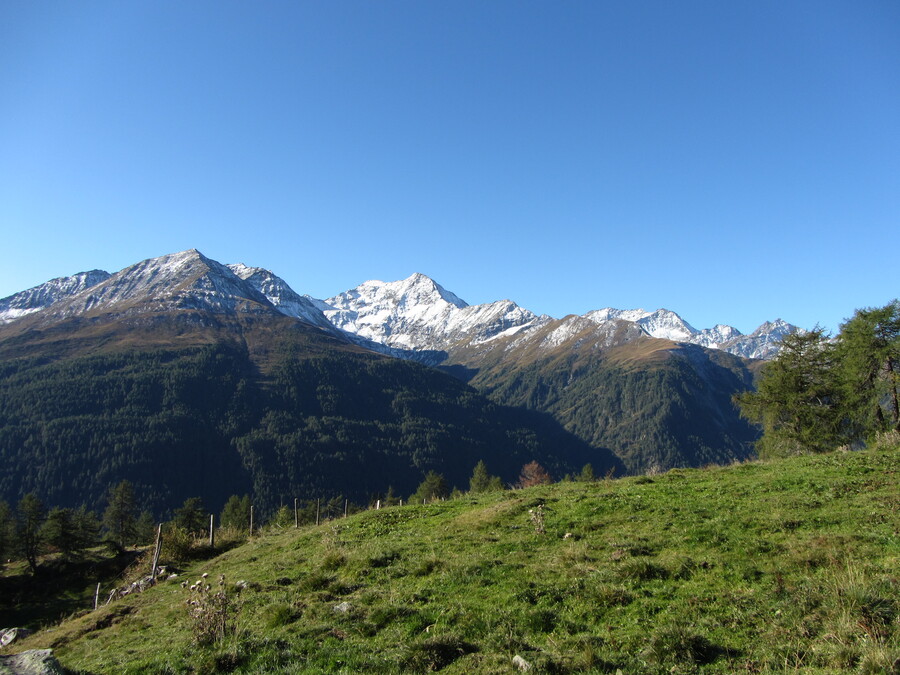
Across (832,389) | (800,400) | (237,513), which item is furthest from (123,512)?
(832,389)

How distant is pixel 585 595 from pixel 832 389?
46.6 m

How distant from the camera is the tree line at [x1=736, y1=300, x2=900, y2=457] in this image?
134 feet

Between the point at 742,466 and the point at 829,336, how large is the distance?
97.0 feet

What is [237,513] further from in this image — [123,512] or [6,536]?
A: [6,536]

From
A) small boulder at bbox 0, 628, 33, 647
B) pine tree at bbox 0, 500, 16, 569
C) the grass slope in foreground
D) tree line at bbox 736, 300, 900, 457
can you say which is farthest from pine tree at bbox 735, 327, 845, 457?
pine tree at bbox 0, 500, 16, 569

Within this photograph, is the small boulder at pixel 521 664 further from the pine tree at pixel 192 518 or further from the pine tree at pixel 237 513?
the pine tree at pixel 237 513

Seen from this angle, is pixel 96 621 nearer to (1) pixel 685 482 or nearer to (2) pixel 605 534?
(2) pixel 605 534

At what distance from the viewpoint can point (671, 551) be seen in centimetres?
1566

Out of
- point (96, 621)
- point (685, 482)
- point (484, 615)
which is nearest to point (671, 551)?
point (484, 615)

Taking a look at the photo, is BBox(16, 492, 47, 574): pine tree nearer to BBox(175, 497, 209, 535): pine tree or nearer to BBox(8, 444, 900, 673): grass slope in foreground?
BBox(175, 497, 209, 535): pine tree

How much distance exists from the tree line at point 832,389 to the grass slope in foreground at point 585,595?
22635 mm

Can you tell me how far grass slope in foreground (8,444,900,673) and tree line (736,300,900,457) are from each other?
2263cm

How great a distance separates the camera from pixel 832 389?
4619cm

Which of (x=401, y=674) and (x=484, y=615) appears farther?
(x=484, y=615)
